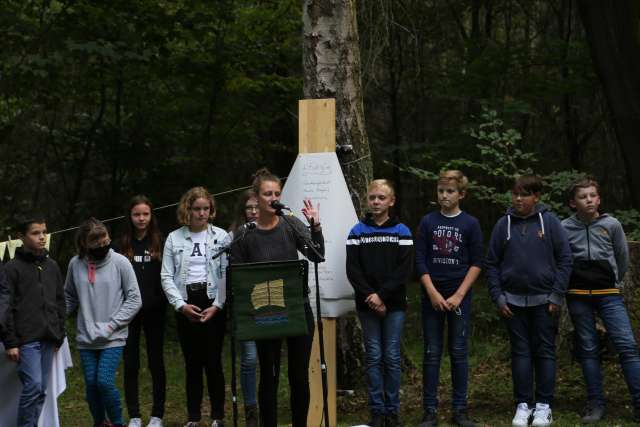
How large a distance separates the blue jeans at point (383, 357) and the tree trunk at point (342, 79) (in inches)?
52.5

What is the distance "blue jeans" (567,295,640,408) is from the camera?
6.24 meters

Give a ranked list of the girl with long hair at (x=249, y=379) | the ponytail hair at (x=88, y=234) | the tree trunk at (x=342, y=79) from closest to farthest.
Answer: the girl with long hair at (x=249, y=379) → the ponytail hair at (x=88, y=234) → the tree trunk at (x=342, y=79)

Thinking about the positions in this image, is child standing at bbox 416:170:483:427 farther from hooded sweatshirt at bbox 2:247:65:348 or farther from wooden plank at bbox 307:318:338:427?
hooded sweatshirt at bbox 2:247:65:348

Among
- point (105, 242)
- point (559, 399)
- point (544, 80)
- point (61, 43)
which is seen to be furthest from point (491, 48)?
point (105, 242)

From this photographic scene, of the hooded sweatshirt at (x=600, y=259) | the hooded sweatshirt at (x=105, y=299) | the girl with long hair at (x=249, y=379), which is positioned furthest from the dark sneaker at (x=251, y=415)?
the hooded sweatshirt at (x=600, y=259)

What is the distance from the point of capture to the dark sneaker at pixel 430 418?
6.33 metres

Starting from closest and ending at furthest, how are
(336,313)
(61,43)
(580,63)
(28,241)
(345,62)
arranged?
1. (28,241)
2. (336,313)
3. (345,62)
4. (61,43)
5. (580,63)

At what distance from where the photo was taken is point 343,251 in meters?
6.75

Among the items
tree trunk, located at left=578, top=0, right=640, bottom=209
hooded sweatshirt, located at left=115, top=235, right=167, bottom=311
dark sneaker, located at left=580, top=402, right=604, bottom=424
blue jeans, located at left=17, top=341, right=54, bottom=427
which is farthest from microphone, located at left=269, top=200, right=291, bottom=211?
tree trunk, located at left=578, top=0, right=640, bottom=209

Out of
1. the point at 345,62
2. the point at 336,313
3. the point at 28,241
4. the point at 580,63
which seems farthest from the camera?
the point at 580,63

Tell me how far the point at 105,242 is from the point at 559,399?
3.86 m

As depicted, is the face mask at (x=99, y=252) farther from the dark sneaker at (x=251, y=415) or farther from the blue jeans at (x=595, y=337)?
the blue jeans at (x=595, y=337)

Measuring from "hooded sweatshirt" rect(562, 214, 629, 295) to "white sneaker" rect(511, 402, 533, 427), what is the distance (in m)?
0.91

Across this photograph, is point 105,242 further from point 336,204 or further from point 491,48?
point 491,48
